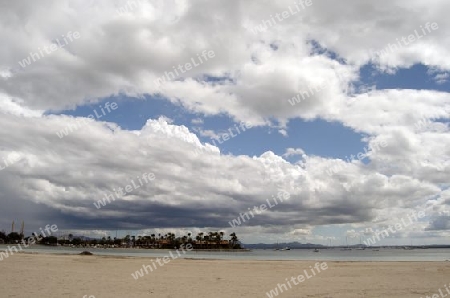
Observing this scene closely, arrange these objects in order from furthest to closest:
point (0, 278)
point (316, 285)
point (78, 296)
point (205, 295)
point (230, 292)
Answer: point (316, 285) → point (0, 278) → point (230, 292) → point (205, 295) → point (78, 296)

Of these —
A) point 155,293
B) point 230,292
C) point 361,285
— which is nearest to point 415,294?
point 361,285

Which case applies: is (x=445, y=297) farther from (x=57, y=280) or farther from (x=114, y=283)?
(x=57, y=280)

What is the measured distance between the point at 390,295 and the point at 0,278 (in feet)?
67.1

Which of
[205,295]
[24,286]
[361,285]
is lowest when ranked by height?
[361,285]

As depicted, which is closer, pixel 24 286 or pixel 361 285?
pixel 24 286

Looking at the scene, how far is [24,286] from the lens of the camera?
18188 millimetres

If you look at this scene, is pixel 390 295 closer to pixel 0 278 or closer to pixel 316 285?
pixel 316 285

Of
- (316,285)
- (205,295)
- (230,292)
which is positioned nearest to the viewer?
(205,295)

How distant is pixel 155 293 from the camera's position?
17844 millimetres

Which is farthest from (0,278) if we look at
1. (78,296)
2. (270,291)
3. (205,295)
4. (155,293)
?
(270,291)

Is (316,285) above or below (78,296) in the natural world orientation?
below

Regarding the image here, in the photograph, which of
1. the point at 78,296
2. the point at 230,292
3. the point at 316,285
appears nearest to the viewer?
the point at 78,296

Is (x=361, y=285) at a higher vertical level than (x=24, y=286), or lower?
lower

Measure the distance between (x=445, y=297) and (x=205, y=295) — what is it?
37.4 feet
